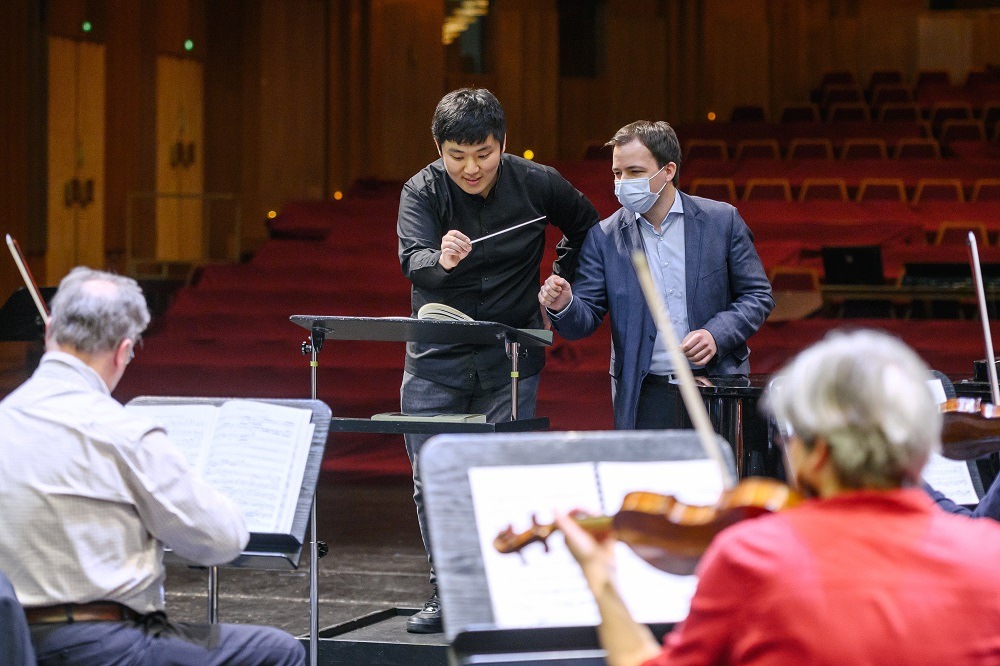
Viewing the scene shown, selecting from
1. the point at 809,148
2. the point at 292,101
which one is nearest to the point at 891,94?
the point at 809,148

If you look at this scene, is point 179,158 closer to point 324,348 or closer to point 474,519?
point 324,348

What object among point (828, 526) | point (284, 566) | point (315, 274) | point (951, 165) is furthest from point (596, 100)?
point (828, 526)

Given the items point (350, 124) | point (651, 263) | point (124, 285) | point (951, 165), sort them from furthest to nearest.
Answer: point (350, 124) → point (951, 165) → point (651, 263) → point (124, 285)

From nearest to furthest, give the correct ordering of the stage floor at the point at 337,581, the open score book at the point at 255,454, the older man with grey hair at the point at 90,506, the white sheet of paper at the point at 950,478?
the older man with grey hair at the point at 90,506
the open score book at the point at 255,454
the white sheet of paper at the point at 950,478
the stage floor at the point at 337,581

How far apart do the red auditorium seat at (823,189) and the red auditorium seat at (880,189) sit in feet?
0.45

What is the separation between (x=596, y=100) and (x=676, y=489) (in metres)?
12.5

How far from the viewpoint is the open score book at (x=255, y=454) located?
7.57 ft

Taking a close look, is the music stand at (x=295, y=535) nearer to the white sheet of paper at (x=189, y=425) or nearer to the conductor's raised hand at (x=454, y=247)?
the white sheet of paper at (x=189, y=425)

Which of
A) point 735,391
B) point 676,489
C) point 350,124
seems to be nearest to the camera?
point 676,489

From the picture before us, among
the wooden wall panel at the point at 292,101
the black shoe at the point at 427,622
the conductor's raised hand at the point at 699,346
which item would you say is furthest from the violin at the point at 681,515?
the wooden wall panel at the point at 292,101

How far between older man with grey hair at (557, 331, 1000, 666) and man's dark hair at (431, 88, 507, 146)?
1.95m

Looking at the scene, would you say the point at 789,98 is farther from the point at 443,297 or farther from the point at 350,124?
the point at 443,297

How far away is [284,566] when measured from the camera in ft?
7.43

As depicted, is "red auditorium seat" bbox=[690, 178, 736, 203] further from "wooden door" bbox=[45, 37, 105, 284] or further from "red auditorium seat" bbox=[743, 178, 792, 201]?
"wooden door" bbox=[45, 37, 105, 284]
